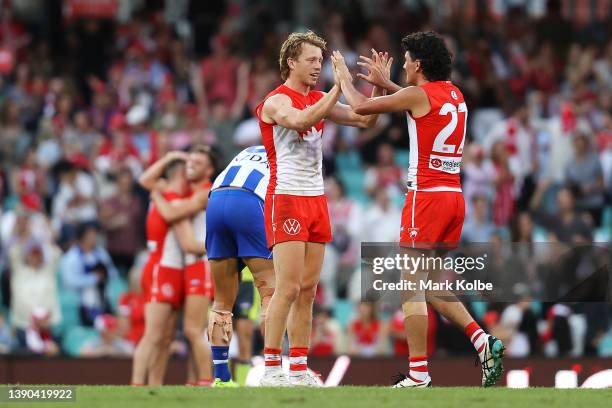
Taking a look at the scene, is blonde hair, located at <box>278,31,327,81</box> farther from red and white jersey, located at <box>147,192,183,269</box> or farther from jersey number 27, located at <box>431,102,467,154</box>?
red and white jersey, located at <box>147,192,183,269</box>

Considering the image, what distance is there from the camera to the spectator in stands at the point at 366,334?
16.8 metres

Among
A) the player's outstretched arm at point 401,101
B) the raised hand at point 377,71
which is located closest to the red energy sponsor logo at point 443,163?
the player's outstretched arm at point 401,101

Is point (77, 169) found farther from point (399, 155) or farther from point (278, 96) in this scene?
point (278, 96)

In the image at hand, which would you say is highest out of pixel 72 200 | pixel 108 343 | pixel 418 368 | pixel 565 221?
pixel 72 200

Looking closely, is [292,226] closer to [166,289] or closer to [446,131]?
[446,131]

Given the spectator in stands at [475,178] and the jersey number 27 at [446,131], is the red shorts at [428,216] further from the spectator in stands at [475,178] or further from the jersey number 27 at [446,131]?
the spectator in stands at [475,178]

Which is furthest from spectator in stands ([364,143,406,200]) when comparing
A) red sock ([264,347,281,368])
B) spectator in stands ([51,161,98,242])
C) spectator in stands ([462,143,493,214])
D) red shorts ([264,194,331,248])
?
red sock ([264,347,281,368])

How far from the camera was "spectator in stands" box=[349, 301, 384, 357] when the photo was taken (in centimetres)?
1680

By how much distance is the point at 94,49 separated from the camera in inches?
919

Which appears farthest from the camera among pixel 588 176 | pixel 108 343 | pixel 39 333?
pixel 588 176

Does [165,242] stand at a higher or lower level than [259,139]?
lower

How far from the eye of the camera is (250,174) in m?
11.7

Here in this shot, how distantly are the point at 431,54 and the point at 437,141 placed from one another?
0.63m

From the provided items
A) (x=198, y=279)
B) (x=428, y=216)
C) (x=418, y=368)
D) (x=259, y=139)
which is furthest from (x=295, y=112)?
(x=259, y=139)
